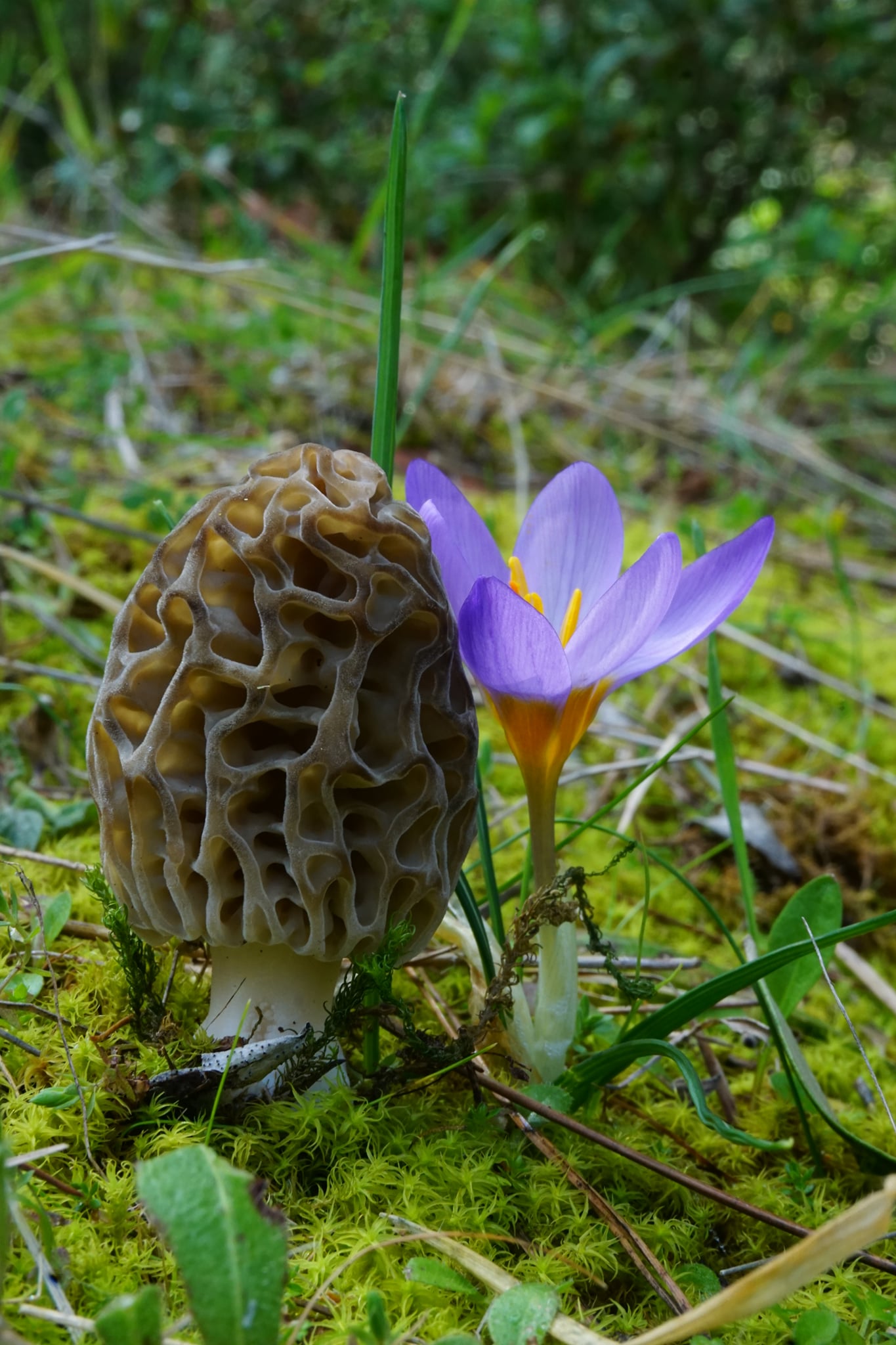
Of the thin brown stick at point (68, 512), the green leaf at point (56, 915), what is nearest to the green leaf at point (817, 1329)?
the green leaf at point (56, 915)

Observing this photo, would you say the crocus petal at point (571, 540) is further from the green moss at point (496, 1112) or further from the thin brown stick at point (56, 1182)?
the thin brown stick at point (56, 1182)

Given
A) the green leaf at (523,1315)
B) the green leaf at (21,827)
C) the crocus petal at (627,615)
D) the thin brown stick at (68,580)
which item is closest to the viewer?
the green leaf at (523,1315)

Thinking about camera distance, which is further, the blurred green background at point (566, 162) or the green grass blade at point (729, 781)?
the blurred green background at point (566, 162)

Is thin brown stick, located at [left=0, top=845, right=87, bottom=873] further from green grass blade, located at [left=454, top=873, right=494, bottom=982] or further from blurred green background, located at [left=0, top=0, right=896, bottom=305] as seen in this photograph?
blurred green background, located at [left=0, top=0, right=896, bottom=305]

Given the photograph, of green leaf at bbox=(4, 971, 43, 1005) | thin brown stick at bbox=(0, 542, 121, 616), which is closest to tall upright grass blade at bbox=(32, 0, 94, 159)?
thin brown stick at bbox=(0, 542, 121, 616)

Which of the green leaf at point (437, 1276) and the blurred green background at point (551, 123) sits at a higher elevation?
the blurred green background at point (551, 123)

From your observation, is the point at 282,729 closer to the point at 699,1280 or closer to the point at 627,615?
the point at 627,615

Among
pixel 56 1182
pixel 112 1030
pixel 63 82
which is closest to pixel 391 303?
pixel 112 1030
